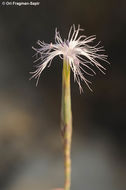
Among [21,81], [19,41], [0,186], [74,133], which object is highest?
[19,41]

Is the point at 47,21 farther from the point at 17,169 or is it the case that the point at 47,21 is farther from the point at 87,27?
the point at 17,169

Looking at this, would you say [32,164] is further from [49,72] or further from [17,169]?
[49,72]

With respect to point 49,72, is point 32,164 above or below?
below

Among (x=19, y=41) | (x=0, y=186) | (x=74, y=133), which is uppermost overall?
(x=19, y=41)

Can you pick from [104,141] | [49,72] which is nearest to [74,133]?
[104,141]

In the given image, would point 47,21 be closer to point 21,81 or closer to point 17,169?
point 21,81

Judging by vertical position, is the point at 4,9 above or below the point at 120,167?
above

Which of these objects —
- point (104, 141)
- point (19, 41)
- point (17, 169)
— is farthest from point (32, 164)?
point (19, 41)

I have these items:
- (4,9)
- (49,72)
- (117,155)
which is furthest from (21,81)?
(117,155)

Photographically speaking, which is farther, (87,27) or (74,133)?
(74,133)
